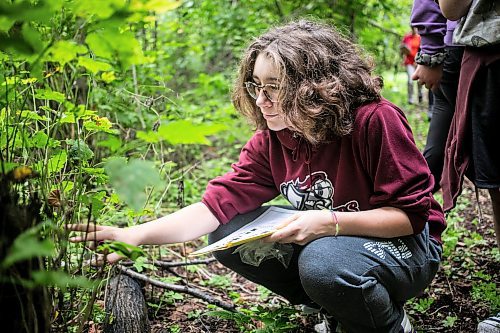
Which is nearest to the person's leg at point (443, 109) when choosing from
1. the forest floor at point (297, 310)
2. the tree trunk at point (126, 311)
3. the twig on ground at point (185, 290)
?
the forest floor at point (297, 310)

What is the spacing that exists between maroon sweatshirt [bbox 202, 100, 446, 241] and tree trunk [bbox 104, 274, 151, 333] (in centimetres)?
43

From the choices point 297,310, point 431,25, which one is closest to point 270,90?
point 297,310

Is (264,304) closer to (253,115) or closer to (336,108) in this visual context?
(253,115)

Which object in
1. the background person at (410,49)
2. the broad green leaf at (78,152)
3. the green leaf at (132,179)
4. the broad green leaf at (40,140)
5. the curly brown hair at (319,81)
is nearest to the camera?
the green leaf at (132,179)

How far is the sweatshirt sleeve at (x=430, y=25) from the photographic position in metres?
2.25

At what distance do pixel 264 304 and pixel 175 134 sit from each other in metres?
1.47

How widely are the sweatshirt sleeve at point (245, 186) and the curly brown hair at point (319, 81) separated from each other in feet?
1.03

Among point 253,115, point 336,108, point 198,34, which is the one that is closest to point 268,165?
point 253,115

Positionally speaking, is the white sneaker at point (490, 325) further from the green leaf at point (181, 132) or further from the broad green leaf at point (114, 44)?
the broad green leaf at point (114, 44)

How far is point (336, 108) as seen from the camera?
5.63 ft

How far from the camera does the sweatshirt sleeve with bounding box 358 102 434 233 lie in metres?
1.67

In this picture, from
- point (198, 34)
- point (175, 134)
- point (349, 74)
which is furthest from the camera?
point (198, 34)

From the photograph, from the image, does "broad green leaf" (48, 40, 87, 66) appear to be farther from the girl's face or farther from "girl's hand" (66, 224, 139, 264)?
the girl's face

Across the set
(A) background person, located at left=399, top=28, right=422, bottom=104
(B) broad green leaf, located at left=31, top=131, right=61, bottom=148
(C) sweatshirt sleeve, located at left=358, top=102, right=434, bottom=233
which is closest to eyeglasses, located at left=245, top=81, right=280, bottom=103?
(C) sweatshirt sleeve, located at left=358, top=102, right=434, bottom=233
